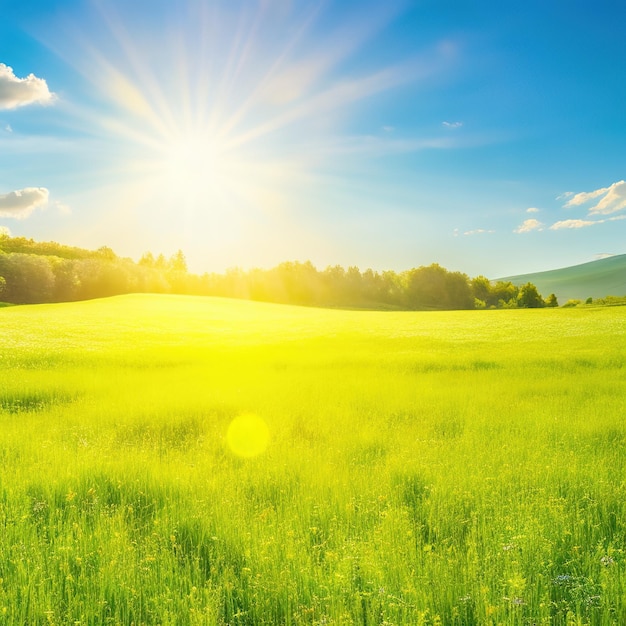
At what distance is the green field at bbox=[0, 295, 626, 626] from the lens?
4043 mm

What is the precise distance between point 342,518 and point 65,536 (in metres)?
3.10

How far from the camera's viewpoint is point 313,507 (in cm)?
577

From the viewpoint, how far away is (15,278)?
320 feet

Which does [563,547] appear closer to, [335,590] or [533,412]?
[335,590]

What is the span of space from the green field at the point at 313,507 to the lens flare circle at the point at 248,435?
0.26 ft

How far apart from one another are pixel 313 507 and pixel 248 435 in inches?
156

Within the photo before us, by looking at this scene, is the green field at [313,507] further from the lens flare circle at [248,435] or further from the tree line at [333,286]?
the tree line at [333,286]

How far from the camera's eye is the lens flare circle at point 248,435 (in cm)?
840

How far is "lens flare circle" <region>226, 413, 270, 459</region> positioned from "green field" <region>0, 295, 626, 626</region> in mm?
79

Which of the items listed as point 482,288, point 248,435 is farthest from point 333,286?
point 248,435

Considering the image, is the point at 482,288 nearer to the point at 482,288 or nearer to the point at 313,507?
the point at 482,288

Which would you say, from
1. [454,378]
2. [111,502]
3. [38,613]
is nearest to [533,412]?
[454,378]

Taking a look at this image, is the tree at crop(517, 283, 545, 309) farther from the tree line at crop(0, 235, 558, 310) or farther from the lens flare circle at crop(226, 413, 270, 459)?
the lens flare circle at crop(226, 413, 270, 459)

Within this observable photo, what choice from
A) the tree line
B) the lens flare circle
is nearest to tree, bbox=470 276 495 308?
the tree line
